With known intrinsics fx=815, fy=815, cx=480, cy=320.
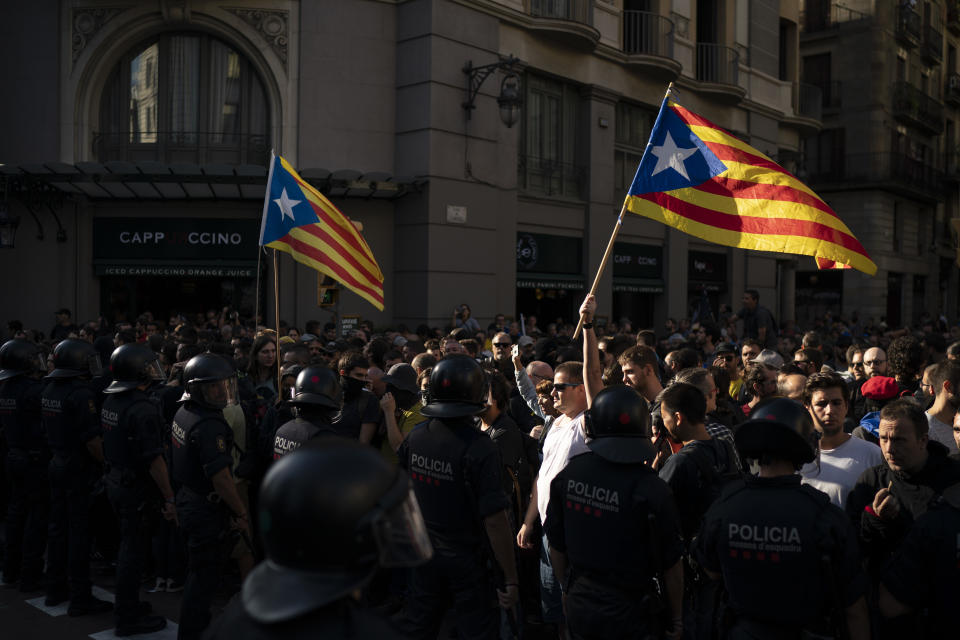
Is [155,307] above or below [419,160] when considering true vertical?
below

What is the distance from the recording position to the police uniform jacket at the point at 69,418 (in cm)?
600

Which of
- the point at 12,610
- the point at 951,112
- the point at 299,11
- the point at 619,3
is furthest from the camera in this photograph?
the point at 951,112

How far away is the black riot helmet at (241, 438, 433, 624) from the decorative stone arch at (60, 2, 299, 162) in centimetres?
1517

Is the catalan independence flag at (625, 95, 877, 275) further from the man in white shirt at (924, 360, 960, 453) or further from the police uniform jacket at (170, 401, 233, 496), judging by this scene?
the police uniform jacket at (170, 401, 233, 496)

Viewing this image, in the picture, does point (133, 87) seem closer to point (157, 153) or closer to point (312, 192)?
point (157, 153)

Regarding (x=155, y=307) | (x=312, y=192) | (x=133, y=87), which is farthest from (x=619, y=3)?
(x=312, y=192)

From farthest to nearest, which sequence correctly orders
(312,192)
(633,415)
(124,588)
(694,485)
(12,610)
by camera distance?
(312,192) → (12,610) → (124,588) → (694,485) → (633,415)

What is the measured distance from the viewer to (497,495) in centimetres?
414

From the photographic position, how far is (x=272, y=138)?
54.0 ft

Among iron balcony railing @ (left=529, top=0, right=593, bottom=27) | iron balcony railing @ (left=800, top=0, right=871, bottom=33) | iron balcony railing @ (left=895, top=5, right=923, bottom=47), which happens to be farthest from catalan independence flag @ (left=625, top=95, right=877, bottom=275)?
iron balcony railing @ (left=895, top=5, right=923, bottom=47)

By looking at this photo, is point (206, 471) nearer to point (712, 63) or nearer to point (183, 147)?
point (183, 147)

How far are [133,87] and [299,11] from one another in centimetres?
377

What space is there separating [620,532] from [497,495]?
0.77 meters

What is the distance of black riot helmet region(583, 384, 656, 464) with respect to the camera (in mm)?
3668
